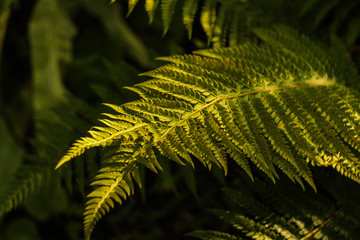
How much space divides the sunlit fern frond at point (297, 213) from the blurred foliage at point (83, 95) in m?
0.16

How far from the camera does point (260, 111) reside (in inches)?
39.9

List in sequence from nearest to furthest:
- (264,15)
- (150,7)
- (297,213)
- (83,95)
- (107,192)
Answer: (107,192)
(297,213)
(150,7)
(264,15)
(83,95)

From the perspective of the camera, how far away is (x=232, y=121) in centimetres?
94

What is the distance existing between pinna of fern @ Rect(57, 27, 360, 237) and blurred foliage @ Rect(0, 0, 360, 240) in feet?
1.17

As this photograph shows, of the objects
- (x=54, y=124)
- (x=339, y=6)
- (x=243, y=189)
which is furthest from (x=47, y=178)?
(x=339, y=6)

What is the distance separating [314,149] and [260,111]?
0.20 m

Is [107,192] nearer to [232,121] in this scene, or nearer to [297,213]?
[232,121]

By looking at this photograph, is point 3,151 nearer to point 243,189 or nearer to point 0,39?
point 0,39

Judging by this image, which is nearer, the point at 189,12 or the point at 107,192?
the point at 107,192

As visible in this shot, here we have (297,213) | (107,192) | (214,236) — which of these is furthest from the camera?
(297,213)

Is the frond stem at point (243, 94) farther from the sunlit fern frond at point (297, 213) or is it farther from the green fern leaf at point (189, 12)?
the green fern leaf at point (189, 12)

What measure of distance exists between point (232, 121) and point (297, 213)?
0.51m

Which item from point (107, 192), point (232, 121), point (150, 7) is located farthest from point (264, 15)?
point (107, 192)

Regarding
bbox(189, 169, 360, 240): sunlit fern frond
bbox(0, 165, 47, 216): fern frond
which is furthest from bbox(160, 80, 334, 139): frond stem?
bbox(0, 165, 47, 216): fern frond
